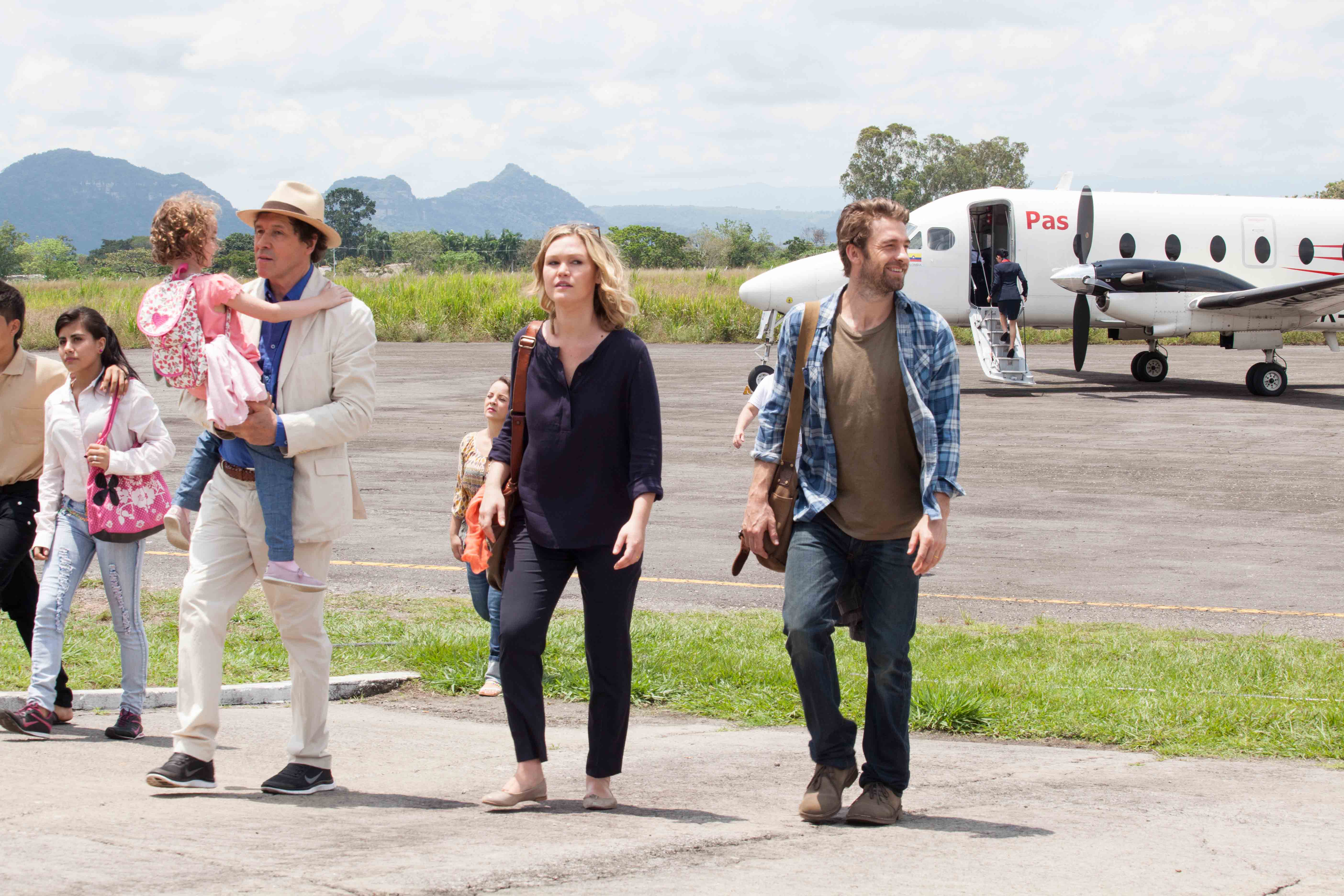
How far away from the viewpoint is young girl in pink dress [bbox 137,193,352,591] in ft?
14.9

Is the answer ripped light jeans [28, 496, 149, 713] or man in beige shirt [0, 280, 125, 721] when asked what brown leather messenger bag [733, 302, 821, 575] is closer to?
ripped light jeans [28, 496, 149, 713]

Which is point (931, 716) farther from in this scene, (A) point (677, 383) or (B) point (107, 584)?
(A) point (677, 383)

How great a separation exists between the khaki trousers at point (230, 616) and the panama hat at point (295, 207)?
976mm

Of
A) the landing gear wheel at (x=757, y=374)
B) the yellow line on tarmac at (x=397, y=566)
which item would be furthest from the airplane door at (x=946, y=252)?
the yellow line on tarmac at (x=397, y=566)

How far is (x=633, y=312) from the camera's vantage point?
4648 millimetres

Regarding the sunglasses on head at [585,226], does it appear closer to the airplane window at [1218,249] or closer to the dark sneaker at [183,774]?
the dark sneaker at [183,774]

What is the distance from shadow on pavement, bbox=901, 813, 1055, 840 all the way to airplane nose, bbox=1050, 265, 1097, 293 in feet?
72.9

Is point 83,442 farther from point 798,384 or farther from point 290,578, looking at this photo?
point 798,384

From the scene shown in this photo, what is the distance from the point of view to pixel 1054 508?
45.2 ft

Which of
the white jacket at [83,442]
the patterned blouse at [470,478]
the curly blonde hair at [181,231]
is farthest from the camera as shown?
the patterned blouse at [470,478]

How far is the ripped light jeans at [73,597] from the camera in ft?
19.4

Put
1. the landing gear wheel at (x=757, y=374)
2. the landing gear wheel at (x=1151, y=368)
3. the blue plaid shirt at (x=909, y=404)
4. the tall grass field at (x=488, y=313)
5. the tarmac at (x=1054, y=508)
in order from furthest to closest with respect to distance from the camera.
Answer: the tall grass field at (x=488, y=313) → the landing gear wheel at (x=1151, y=368) → the landing gear wheel at (x=757, y=374) → the tarmac at (x=1054, y=508) → the blue plaid shirt at (x=909, y=404)

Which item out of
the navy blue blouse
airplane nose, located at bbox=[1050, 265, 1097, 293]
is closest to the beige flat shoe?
the navy blue blouse

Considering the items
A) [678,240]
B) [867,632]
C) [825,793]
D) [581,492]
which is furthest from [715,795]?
[678,240]
